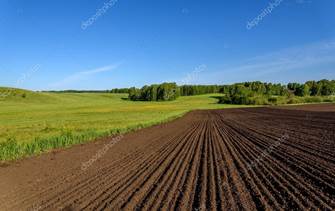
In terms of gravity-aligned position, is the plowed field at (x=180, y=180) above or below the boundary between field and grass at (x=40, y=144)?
above

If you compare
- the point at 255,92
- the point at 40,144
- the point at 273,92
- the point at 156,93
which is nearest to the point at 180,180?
the point at 40,144

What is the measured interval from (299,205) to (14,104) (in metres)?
93.6

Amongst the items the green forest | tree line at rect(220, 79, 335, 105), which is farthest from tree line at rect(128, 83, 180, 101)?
tree line at rect(220, 79, 335, 105)

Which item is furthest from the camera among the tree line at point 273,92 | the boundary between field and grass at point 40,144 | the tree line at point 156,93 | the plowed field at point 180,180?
the tree line at point 156,93

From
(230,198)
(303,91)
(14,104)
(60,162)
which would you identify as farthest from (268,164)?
(303,91)

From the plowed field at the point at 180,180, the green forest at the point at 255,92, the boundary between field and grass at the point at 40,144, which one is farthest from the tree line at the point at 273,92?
the plowed field at the point at 180,180

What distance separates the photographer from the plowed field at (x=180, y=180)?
8328 mm

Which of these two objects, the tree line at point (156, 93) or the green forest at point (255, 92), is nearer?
the green forest at point (255, 92)

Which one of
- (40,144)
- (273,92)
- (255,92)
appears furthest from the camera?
(273,92)

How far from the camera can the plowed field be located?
328 inches

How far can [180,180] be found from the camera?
10680 mm

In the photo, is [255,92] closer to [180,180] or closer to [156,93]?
[156,93]

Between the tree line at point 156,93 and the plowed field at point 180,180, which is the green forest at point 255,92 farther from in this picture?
the plowed field at point 180,180

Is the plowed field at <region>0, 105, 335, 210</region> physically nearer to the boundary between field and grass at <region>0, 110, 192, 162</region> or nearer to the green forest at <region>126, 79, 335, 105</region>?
the boundary between field and grass at <region>0, 110, 192, 162</region>
